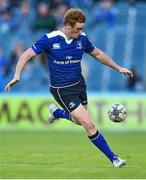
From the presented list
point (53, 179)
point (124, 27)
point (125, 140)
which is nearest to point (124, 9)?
point (124, 27)

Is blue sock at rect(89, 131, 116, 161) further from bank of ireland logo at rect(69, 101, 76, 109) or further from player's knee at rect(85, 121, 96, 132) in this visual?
bank of ireland logo at rect(69, 101, 76, 109)

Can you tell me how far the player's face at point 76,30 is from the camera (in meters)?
13.1

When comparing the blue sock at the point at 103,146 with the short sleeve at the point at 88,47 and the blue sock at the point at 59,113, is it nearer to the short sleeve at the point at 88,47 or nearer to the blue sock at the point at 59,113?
the short sleeve at the point at 88,47

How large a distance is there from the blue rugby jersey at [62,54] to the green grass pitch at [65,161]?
1500mm

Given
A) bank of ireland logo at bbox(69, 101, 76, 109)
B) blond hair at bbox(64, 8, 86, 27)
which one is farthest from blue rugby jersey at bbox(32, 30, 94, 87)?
blond hair at bbox(64, 8, 86, 27)

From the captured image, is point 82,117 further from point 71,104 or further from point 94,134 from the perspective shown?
point 71,104

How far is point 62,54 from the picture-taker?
13.5m

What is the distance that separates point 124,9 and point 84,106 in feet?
49.6

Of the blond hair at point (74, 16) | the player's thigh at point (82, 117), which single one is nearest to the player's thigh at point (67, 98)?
the player's thigh at point (82, 117)

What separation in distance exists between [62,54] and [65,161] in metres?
2.04

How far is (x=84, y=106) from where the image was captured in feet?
46.3

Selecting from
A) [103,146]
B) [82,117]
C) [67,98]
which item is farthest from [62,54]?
[103,146]

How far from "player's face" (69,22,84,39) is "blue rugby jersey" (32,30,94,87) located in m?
0.17

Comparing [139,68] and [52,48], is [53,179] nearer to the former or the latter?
[52,48]
